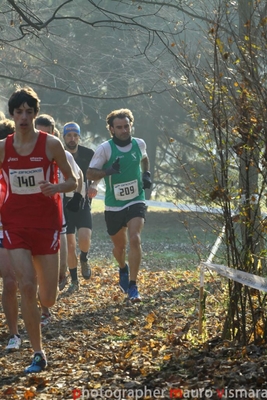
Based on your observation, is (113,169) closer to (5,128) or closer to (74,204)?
(74,204)

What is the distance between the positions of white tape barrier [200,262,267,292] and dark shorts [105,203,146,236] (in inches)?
146

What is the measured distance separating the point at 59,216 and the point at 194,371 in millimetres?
1867

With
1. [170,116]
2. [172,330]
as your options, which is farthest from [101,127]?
[172,330]

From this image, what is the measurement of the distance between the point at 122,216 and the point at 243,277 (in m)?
4.65

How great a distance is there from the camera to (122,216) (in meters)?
11.6

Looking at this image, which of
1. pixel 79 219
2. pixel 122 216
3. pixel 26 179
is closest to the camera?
pixel 26 179

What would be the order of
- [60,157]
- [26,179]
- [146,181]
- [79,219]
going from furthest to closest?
[79,219] < [146,181] < [60,157] < [26,179]

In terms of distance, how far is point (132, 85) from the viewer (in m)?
33.2

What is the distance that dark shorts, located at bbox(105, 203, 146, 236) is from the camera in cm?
1154

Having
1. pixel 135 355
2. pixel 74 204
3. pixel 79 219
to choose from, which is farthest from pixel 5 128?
pixel 79 219

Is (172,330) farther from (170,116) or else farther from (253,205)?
(170,116)

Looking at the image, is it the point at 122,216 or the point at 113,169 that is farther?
the point at 122,216

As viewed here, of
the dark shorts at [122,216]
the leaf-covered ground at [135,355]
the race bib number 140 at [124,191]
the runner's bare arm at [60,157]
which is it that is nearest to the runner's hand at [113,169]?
the race bib number 140 at [124,191]

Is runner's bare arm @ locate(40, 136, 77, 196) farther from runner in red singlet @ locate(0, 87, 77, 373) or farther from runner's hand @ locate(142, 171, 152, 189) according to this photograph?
runner's hand @ locate(142, 171, 152, 189)
